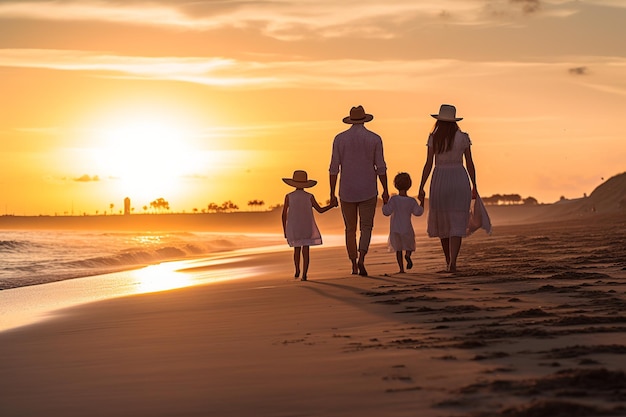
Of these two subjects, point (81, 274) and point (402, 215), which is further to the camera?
point (81, 274)

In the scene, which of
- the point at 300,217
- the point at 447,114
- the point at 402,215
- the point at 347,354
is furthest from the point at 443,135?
the point at 347,354

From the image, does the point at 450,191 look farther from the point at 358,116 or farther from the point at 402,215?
the point at 358,116

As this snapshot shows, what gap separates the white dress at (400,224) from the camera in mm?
13008

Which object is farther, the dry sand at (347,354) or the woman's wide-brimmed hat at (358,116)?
the woman's wide-brimmed hat at (358,116)

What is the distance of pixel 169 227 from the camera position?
14262 centimetres

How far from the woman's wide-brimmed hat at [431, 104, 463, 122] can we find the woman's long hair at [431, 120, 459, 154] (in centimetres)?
9

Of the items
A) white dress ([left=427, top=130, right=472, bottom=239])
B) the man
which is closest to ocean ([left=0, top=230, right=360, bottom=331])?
the man

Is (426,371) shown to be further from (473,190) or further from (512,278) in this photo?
(473,190)

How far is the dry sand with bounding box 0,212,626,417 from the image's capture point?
14.3 feet

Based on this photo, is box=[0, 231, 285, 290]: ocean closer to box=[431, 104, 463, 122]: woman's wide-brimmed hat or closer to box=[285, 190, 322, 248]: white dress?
box=[285, 190, 322, 248]: white dress

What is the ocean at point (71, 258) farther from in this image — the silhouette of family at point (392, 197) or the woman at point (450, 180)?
the woman at point (450, 180)

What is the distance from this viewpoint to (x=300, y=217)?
13.2 meters

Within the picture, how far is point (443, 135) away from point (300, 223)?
265 centimetres

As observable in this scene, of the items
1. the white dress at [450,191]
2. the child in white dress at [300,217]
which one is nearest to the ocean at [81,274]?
the child in white dress at [300,217]
